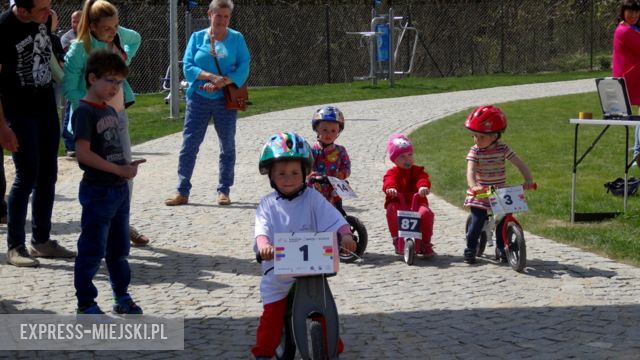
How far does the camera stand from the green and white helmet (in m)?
5.57

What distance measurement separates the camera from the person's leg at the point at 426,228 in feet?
27.7

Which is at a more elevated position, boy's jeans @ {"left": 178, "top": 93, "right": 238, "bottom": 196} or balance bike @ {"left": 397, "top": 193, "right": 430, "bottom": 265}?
A: boy's jeans @ {"left": 178, "top": 93, "right": 238, "bottom": 196}

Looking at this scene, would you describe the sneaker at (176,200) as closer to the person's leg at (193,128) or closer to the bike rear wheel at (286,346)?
the person's leg at (193,128)

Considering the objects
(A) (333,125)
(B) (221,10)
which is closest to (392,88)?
(B) (221,10)

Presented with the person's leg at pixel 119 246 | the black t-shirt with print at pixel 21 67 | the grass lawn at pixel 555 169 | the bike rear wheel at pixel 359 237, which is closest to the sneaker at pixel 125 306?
the person's leg at pixel 119 246

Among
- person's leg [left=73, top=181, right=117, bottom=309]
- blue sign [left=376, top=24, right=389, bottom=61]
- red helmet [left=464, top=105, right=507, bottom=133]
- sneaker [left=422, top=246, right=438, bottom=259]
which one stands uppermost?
blue sign [left=376, top=24, right=389, bottom=61]

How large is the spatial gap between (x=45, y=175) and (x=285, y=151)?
322 centimetres

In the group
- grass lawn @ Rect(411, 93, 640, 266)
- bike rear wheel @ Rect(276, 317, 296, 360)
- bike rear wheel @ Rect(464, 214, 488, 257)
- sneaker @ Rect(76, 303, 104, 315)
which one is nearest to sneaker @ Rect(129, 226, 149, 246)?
sneaker @ Rect(76, 303, 104, 315)

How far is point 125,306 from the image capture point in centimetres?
679

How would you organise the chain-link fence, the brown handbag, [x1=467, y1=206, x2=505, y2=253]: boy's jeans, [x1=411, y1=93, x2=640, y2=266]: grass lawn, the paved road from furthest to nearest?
the chain-link fence, the brown handbag, [x1=411, y1=93, x2=640, y2=266]: grass lawn, [x1=467, y1=206, x2=505, y2=253]: boy's jeans, the paved road

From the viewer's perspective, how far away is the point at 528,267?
8203 mm

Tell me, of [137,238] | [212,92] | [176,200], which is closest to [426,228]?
[137,238]

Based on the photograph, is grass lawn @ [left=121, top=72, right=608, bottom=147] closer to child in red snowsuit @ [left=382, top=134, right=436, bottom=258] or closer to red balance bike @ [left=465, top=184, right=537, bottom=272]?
child in red snowsuit @ [left=382, top=134, right=436, bottom=258]

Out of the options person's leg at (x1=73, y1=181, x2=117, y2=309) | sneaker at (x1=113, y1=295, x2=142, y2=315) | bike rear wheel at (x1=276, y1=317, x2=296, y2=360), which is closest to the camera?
bike rear wheel at (x1=276, y1=317, x2=296, y2=360)
